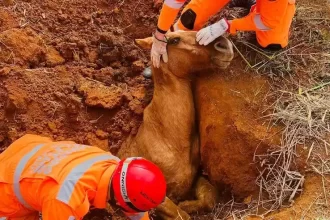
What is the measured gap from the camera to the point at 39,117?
4262 millimetres

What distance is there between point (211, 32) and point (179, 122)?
2.46ft

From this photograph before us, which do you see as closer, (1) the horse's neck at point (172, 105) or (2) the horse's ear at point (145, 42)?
(1) the horse's neck at point (172, 105)

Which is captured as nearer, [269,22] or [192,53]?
[269,22]

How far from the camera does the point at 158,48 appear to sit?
4.12m

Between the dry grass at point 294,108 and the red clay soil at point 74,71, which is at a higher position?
the red clay soil at point 74,71

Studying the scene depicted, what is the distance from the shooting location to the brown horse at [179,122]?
4.10 metres

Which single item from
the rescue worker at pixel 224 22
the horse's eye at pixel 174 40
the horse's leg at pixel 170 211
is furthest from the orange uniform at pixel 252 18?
the horse's leg at pixel 170 211

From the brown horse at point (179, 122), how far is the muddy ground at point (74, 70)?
0.24m

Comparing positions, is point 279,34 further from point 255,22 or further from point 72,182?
point 72,182

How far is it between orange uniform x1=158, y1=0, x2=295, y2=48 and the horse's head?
5.6 inches

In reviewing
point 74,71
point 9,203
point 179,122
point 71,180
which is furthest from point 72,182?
point 74,71

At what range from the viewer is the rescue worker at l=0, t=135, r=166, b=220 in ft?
10.6

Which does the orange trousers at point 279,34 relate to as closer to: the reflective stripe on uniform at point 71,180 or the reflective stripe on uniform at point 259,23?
the reflective stripe on uniform at point 259,23

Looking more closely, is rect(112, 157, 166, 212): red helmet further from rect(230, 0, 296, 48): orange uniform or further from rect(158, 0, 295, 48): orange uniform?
rect(230, 0, 296, 48): orange uniform
